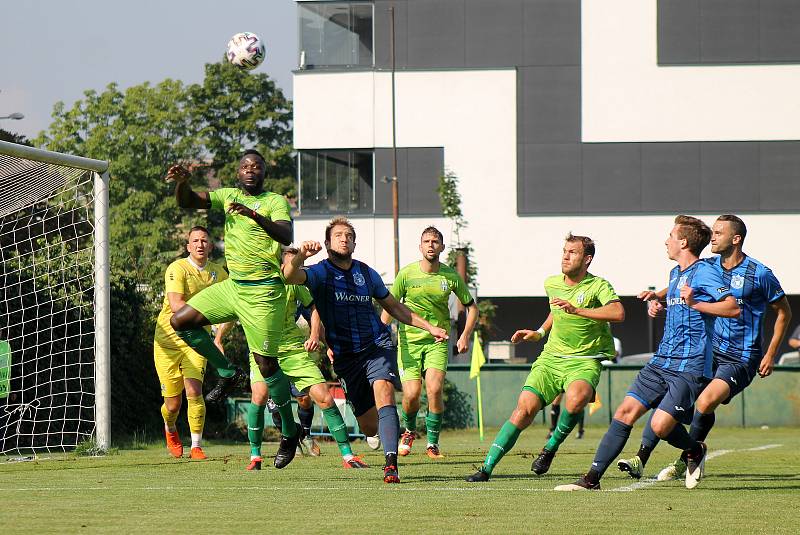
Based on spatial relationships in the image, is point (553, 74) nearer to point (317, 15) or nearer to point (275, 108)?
point (317, 15)

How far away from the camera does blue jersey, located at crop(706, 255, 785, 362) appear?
989cm

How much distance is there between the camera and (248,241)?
1062 centimetres

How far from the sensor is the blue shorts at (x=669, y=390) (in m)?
9.45

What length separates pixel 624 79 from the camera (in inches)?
1641

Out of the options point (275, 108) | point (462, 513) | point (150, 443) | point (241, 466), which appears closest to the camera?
point (462, 513)

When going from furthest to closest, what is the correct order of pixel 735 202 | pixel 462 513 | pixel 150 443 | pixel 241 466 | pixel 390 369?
pixel 735 202
pixel 150 443
pixel 241 466
pixel 390 369
pixel 462 513

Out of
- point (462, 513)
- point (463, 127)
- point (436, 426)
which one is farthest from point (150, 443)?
point (463, 127)

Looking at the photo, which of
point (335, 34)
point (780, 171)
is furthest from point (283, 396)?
point (780, 171)

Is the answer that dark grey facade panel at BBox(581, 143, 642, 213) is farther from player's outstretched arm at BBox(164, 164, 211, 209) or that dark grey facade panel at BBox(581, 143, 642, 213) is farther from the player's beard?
player's outstretched arm at BBox(164, 164, 211, 209)

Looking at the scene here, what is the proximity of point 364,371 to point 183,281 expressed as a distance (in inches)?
130

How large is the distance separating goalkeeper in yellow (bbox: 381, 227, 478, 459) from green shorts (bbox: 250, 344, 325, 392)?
267 centimetres

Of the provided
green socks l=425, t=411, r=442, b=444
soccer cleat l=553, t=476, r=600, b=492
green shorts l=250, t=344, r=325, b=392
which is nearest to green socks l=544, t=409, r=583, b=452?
soccer cleat l=553, t=476, r=600, b=492

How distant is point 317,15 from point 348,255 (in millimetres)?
32099

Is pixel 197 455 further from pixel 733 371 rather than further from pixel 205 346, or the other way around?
pixel 733 371
